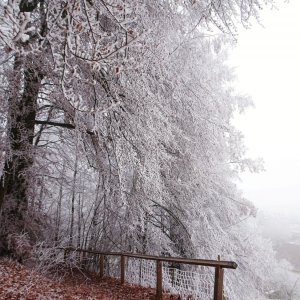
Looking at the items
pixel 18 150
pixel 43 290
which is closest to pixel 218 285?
pixel 43 290

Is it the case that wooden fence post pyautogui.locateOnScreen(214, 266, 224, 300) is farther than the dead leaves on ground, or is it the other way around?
the dead leaves on ground

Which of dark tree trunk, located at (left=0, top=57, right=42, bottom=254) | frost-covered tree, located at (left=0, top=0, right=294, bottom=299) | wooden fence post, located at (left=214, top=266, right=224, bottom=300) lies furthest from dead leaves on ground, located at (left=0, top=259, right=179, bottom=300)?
wooden fence post, located at (left=214, top=266, right=224, bottom=300)

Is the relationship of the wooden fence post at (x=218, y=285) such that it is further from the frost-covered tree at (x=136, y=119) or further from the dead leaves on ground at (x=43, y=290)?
the frost-covered tree at (x=136, y=119)

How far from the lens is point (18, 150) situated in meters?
6.40

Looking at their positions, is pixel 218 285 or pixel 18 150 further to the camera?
pixel 18 150

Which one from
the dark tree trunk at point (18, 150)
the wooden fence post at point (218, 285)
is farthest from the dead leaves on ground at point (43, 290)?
the wooden fence post at point (218, 285)

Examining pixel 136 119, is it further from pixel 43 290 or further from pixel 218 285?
pixel 43 290

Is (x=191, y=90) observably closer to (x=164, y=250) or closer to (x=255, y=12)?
(x=255, y=12)

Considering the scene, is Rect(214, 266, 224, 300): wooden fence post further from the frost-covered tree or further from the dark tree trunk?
the dark tree trunk

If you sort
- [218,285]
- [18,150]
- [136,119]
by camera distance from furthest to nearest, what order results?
[18,150], [136,119], [218,285]

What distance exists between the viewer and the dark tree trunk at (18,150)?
5.85 metres

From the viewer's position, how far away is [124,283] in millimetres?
7711

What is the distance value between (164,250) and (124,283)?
194 cm

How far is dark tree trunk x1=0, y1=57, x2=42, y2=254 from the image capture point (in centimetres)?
585
